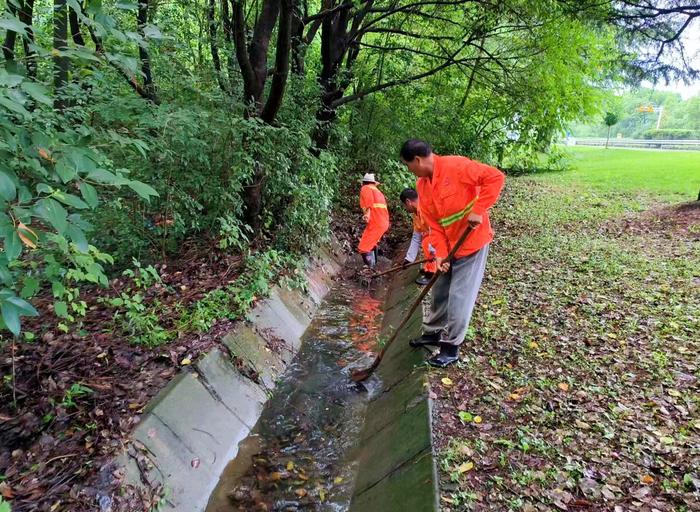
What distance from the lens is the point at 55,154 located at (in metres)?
2.06

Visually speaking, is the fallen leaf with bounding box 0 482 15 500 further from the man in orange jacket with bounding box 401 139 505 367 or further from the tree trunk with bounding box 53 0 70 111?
the tree trunk with bounding box 53 0 70 111

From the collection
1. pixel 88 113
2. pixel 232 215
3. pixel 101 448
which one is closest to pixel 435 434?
pixel 101 448

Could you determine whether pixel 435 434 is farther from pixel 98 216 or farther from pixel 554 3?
pixel 554 3

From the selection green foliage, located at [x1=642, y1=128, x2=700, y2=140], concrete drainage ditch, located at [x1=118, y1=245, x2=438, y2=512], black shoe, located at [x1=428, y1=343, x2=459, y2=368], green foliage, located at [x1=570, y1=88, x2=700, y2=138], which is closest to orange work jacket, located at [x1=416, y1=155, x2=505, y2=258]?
black shoe, located at [x1=428, y1=343, x2=459, y2=368]

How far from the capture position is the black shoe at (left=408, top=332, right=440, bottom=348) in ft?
16.7

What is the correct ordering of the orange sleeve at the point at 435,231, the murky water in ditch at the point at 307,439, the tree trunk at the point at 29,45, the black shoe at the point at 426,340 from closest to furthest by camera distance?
the tree trunk at the point at 29,45
the murky water in ditch at the point at 307,439
the orange sleeve at the point at 435,231
the black shoe at the point at 426,340

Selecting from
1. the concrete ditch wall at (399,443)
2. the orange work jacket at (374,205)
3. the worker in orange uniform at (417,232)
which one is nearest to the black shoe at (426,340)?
the concrete ditch wall at (399,443)

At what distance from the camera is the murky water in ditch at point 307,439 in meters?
3.78

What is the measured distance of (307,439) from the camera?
4504 mm

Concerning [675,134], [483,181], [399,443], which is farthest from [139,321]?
[675,134]

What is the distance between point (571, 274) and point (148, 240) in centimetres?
598

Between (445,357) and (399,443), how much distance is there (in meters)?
1.09

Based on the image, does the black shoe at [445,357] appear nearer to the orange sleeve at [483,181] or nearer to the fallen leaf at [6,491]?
the orange sleeve at [483,181]

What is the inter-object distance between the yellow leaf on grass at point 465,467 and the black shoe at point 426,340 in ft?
5.96
